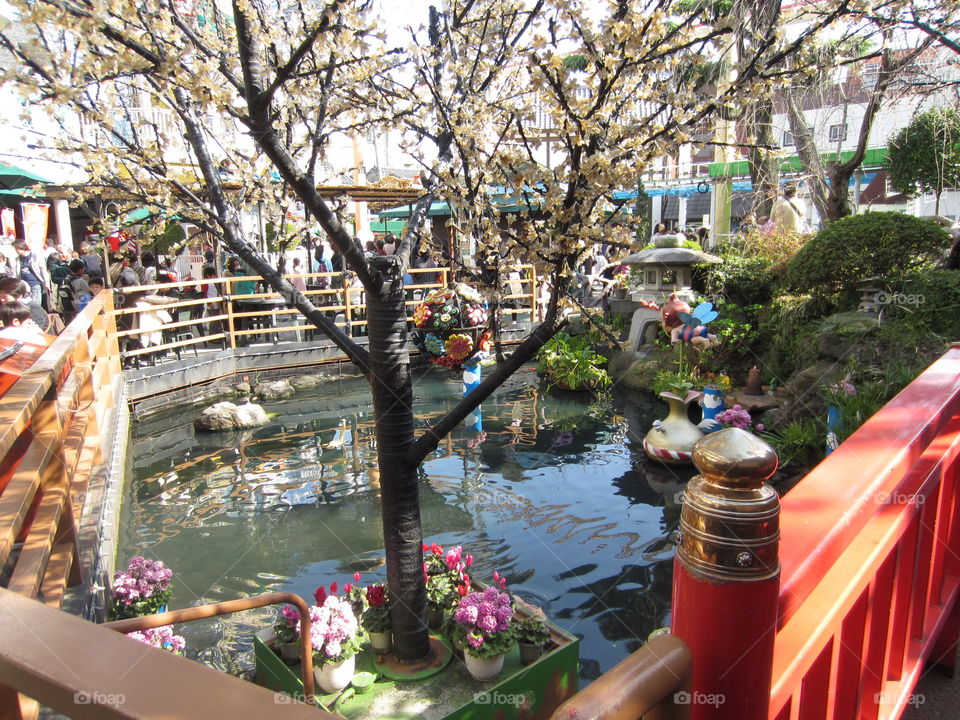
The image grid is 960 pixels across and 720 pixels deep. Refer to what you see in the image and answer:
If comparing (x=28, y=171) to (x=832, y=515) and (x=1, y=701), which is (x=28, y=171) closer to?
(x=1, y=701)

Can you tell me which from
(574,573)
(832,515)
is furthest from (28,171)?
(832,515)

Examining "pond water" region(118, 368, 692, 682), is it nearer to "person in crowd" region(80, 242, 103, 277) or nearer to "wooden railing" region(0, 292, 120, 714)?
"wooden railing" region(0, 292, 120, 714)

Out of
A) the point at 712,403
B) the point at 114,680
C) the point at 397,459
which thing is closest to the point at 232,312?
the point at 712,403

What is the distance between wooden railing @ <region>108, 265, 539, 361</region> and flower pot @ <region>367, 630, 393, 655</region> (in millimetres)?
5670

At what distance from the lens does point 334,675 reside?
323 centimetres

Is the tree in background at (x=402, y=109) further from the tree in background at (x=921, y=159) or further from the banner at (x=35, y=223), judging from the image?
the banner at (x=35, y=223)

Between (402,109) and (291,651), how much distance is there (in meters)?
3.11

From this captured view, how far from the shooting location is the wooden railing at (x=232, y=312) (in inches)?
396

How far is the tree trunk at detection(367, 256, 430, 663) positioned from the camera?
3205mm

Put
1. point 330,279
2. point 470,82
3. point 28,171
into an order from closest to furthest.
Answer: point 470,82 < point 28,171 < point 330,279

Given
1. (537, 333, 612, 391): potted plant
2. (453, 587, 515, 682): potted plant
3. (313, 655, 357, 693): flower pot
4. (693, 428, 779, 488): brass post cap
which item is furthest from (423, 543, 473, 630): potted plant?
(537, 333, 612, 391): potted plant

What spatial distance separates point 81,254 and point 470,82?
1059 cm

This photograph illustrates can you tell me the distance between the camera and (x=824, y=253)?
8.24 m

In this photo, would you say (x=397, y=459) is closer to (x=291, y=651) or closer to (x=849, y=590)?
(x=291, y=651)
